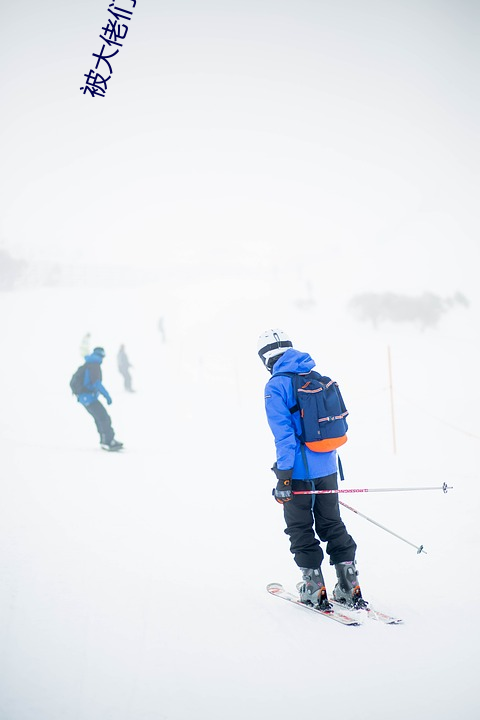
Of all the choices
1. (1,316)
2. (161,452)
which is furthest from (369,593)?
(1,316)

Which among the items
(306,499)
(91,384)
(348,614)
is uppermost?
(91,384)

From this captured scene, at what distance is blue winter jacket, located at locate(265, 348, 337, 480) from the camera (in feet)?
9.13

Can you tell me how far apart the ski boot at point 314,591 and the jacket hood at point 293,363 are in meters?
1.53

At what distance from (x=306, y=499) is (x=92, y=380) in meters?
5.64

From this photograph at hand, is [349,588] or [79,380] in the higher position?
[79,380]

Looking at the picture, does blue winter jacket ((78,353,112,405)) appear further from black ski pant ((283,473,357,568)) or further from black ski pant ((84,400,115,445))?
black ski pant ((283,473,357,568))

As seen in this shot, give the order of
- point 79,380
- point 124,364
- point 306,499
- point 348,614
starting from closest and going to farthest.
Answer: point 348,614 < point 306,499 < point 79,380 < point 124,364

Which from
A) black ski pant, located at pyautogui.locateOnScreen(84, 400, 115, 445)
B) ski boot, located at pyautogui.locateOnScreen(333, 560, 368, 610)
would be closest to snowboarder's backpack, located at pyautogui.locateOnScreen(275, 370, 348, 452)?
ski boot, located at pyautogui.locateOnScreen(333, 560, 368, 610)

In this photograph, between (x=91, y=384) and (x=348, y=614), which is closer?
(x=348, y=614)

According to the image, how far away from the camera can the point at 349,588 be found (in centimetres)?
284

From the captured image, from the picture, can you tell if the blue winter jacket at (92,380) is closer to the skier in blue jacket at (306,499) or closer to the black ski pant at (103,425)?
the black ski pant at (103,425)

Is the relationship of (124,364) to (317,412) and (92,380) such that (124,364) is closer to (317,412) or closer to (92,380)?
(92,380)

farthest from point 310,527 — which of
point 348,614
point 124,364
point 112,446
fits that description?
point 124,364

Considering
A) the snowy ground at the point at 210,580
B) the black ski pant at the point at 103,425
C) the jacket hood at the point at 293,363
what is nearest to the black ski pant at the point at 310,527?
the snowy ground at the point at 210,580
